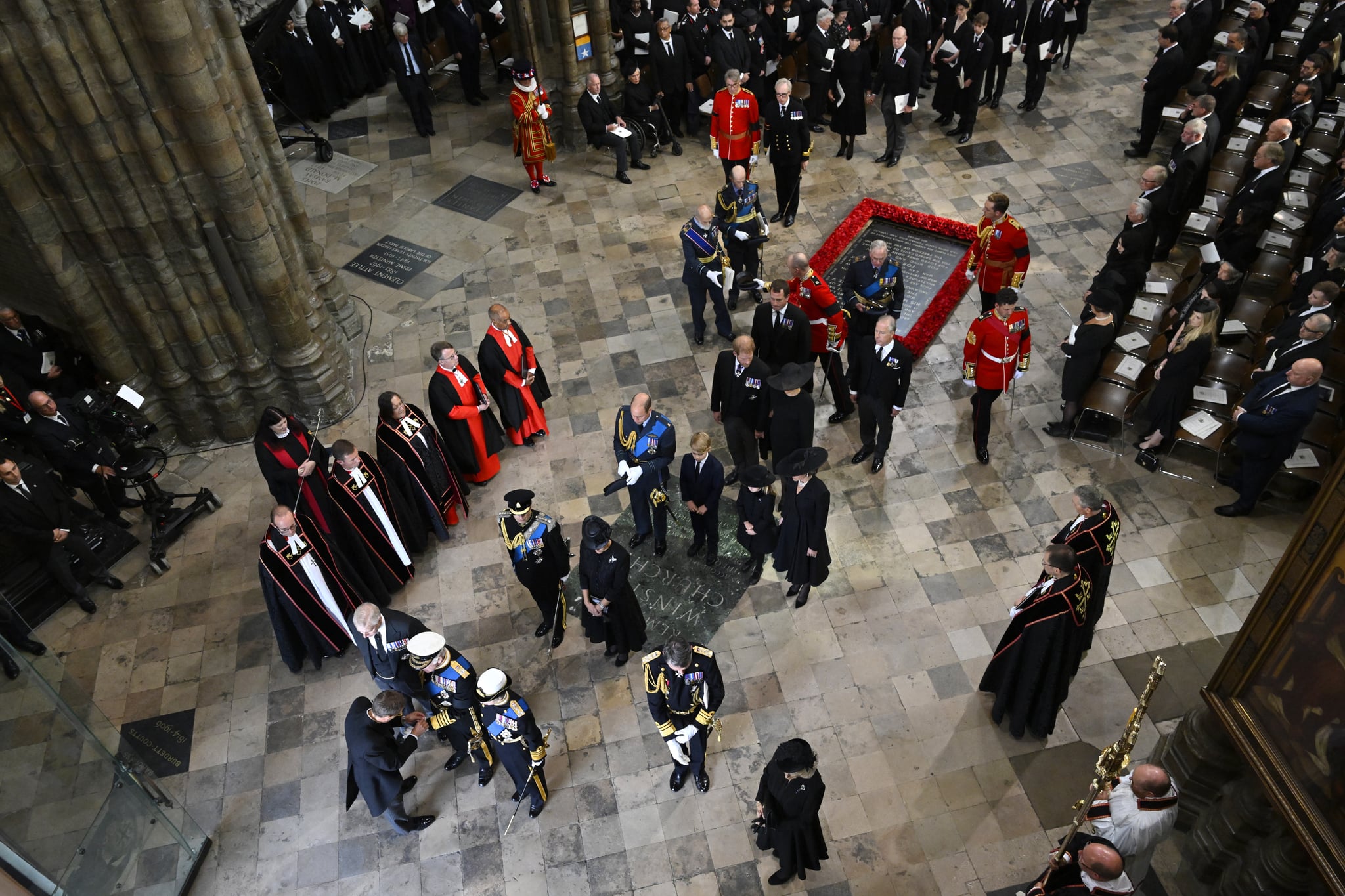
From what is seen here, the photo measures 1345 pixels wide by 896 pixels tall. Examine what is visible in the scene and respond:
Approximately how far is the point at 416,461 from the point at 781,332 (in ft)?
11.4

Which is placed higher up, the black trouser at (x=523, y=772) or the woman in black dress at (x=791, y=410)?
the woman in black dress at (x=791, y=410)

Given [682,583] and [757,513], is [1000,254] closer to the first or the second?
[757,513]

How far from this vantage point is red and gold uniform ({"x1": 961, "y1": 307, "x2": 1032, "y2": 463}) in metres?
8.77

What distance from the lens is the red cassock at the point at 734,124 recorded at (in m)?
12.0

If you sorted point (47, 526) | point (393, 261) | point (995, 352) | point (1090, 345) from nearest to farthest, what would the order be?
point (47, 526) < point (995, 352) < point (1090, 345) < point (393, 261)

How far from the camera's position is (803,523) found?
7781 mm

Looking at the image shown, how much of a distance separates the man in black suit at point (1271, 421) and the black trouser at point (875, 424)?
2.90 meters

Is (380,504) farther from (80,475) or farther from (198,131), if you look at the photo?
(198,131)

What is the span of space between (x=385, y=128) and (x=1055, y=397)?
10.4 m

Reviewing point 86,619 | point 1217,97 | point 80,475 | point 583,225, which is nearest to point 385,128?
point 583,225

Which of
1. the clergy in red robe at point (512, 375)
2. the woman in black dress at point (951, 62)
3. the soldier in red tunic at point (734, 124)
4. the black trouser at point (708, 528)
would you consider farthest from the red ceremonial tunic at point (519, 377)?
the woman in black dress at point (951, 62)

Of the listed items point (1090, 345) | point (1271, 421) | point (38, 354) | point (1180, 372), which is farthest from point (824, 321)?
point (38, 354)

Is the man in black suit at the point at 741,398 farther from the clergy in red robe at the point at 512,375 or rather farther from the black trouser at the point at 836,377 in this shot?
the clergy in red robe at the point at 512,375

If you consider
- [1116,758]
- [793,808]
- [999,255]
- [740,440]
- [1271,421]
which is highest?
[999,255]
